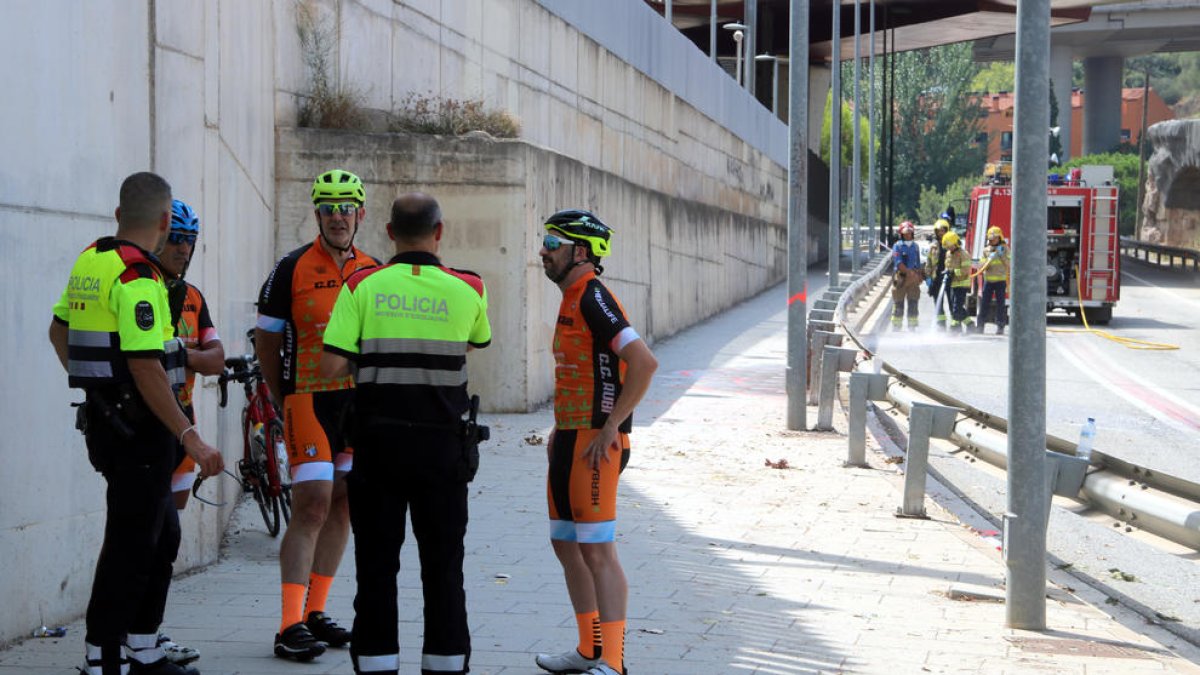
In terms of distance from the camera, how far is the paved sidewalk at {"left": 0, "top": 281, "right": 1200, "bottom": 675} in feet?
21.6

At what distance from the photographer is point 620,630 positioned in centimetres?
601

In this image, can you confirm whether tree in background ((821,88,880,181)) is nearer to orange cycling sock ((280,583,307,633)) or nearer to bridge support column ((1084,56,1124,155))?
bridge support column ((1084,56,1124,155))

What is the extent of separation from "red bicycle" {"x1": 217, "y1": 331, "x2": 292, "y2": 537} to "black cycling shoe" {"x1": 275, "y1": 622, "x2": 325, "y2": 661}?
2.20 m

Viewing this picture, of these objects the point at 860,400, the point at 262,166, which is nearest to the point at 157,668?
the point at 262,166

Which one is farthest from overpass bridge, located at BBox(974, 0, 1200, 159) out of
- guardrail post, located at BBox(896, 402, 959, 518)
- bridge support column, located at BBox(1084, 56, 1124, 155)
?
guardrail post, located at BBox(896, 402, 959, 518)

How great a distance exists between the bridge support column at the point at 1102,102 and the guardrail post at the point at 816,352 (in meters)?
66.6

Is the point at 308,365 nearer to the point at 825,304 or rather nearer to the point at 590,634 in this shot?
the point at 590,634

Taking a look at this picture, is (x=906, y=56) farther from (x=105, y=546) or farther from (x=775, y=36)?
(x=105, y=546)

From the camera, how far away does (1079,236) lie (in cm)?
3175

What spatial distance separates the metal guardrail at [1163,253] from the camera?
52.7 metres

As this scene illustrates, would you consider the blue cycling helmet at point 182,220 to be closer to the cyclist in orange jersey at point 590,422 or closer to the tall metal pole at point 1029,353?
the cyclist in orange jersey at point 590,422

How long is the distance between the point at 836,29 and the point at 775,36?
2946 cm

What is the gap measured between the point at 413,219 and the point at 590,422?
1090mm

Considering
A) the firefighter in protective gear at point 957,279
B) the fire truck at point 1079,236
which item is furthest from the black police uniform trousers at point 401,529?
the fire truck at point 1079,236
